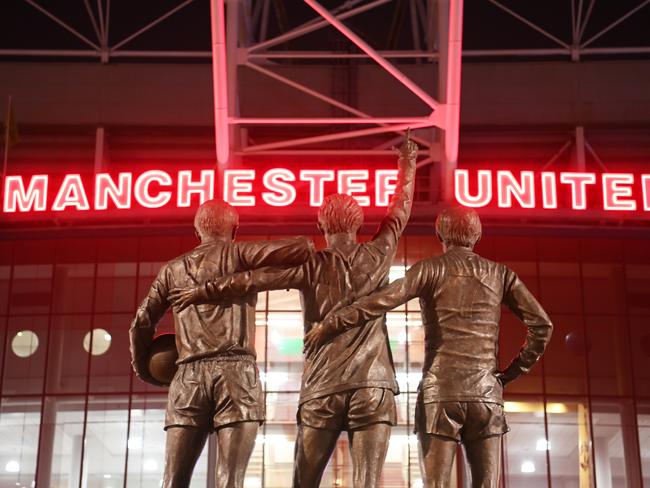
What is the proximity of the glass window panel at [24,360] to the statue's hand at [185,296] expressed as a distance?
27.0 meters

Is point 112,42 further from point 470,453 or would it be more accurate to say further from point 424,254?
point 470,453

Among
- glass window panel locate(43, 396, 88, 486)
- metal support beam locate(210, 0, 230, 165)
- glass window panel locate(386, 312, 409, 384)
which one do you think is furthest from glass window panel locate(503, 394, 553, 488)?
glass window panel locate(43, 396, 88, 486)

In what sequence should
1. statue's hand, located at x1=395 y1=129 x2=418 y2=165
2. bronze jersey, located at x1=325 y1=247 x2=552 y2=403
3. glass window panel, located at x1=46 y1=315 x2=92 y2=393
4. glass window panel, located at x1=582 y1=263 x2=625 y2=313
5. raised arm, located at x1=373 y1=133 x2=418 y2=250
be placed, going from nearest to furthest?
bronze jersey, located at x1=325 y1=247 x2=552 y2=403, raised arm, located at x1=373 y1=133 x2=418 y2=250, statue's hand, located at x1=395 y1=129 x2=418 y2=165, glass window panel, located at x1=582 y1=263 x2=625 y2=313, glass window panel, located at x1=46 y1=315 x2=92 y2=393

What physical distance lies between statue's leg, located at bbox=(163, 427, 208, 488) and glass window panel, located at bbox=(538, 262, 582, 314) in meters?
25.6

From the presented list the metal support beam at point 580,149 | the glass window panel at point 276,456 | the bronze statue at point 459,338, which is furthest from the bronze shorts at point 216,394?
the metal support beam at point 580,149

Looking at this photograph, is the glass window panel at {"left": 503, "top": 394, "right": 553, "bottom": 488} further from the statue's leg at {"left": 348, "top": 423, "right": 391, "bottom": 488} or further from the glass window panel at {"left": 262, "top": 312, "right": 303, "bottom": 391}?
the statue's leg at {"left": 348, "top": 423, "right": 391, "bottom": 488}

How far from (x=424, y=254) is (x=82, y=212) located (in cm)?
976

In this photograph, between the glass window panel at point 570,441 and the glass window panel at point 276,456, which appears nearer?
the glass window panel at point 276,456

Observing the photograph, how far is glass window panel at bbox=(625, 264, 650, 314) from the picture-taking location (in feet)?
114

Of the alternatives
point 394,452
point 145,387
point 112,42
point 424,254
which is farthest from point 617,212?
point 112,42

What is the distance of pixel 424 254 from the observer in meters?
33.7

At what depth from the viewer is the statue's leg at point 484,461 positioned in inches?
376

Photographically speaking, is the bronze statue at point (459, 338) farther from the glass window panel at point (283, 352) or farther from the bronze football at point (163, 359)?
the glass window panel at point (283, 352)

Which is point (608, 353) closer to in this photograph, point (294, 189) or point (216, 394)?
point (294, 189)
